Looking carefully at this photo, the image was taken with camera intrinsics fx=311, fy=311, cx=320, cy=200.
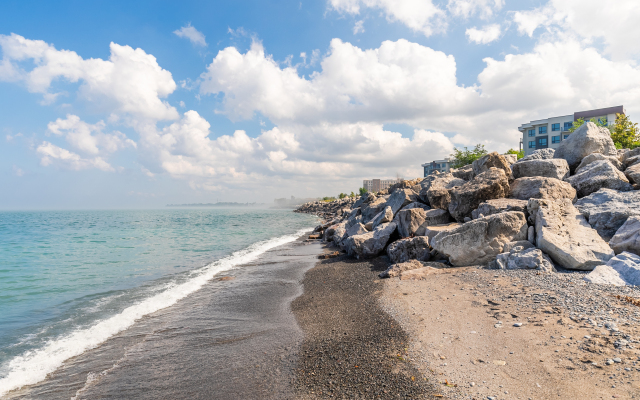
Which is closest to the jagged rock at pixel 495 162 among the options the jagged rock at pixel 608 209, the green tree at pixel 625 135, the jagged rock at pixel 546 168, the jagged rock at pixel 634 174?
the jagged rock at pixel 546 168

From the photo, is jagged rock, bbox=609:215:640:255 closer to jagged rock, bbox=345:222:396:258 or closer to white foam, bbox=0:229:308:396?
jagged rock, bbox=345:222:396:258

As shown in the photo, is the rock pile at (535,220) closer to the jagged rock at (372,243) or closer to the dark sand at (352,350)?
the jagged rock at (372,243)

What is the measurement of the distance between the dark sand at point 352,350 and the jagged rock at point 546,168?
11.2 meters

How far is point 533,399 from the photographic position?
14.0 feet

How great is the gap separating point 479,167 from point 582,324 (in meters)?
13.3

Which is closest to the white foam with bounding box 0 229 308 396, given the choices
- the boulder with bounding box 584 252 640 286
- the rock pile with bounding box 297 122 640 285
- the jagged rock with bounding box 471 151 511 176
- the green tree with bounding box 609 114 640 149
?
the rock pile with bounding box 297 122 640 285

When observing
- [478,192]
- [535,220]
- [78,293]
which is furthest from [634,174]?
[78,293]

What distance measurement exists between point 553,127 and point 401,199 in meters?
69.7

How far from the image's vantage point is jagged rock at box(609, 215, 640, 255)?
8.74 m

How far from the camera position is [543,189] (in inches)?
515

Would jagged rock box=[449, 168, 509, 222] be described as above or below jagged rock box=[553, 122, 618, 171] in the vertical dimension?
below

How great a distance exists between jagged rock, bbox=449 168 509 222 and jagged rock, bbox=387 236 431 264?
8.98 ft

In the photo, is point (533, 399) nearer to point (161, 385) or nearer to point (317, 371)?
point (317, 371)

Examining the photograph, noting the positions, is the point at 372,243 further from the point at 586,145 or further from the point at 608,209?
the point at 586,145
